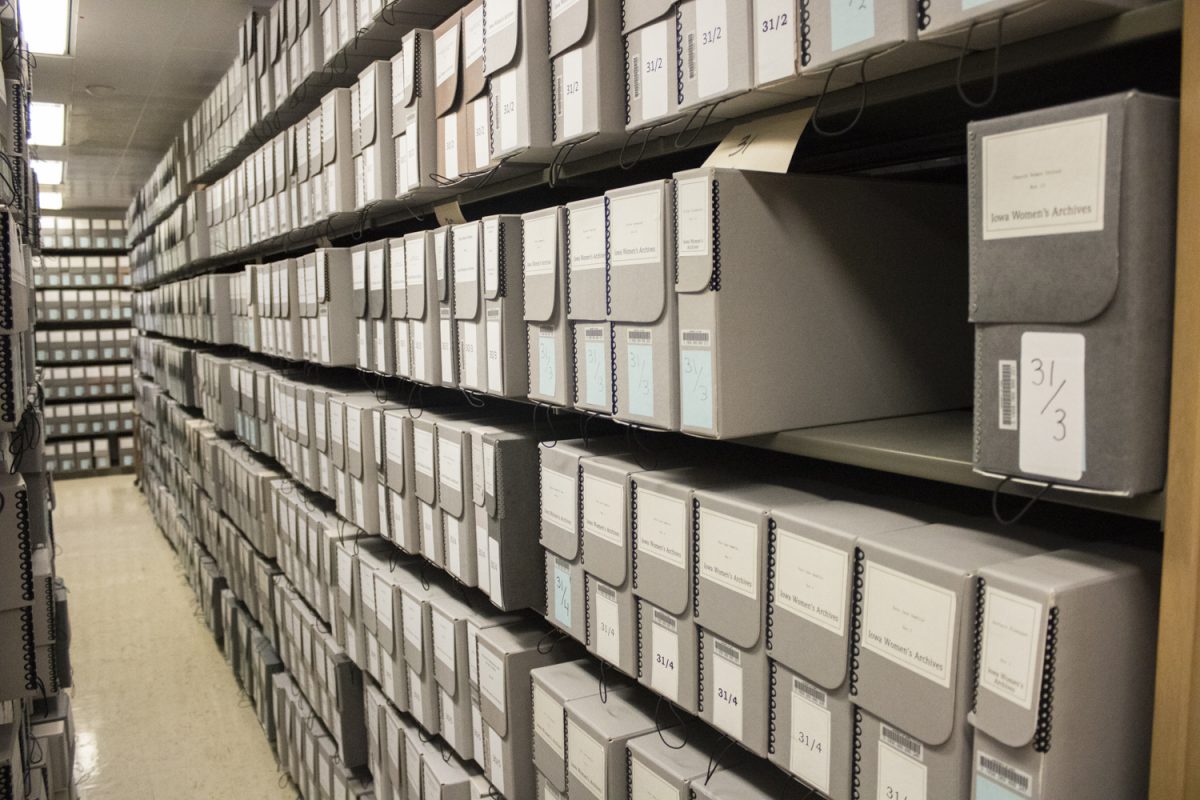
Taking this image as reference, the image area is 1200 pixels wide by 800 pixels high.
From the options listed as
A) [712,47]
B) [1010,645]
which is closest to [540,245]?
[712,47]

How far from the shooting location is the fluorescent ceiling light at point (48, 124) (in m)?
5.00

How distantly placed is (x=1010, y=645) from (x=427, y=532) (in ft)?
4.47

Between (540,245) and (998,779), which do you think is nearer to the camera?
(998,779)

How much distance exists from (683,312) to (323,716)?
2.15 metres

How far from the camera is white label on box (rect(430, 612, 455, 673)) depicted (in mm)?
1768

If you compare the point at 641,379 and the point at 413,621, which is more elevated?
the point at 641,379

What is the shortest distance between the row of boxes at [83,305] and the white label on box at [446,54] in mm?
8175

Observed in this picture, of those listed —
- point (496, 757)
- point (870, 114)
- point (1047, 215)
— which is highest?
point (870, 114)

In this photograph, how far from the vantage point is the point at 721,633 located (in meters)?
1.06

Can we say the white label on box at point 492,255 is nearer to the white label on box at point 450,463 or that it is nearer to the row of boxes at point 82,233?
the white label on box at point 450,463

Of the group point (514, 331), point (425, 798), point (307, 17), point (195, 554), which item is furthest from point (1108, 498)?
point (195, 554)

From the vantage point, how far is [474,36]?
59.9 inches

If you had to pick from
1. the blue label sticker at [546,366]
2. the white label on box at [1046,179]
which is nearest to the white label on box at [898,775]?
the white label on box at [1046,179]

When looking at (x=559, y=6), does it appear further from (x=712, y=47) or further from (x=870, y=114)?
(x=870, y=114)
